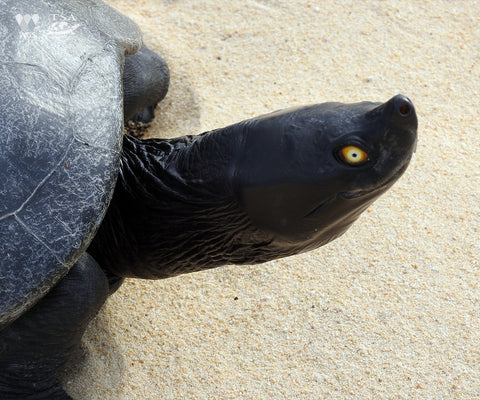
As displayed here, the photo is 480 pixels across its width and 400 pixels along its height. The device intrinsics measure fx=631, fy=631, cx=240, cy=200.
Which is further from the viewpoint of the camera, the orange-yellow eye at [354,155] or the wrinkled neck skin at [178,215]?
the wrinkled neck skin at [178,215]

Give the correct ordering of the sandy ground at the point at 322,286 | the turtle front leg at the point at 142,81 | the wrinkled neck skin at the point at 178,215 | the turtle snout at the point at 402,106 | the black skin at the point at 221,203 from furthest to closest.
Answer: the turtle front leg at the point at 142,81 → the sandy ground at the point at 322,286 → the wrinkled neck skin at the point at 178,215 → the black skin at the point at 221,203 → the turtle snout at the point at 402,106

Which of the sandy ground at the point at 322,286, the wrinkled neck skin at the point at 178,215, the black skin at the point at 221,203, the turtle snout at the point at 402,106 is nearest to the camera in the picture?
the turtle snout at the point at 402,106

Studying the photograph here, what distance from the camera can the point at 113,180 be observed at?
159 cm

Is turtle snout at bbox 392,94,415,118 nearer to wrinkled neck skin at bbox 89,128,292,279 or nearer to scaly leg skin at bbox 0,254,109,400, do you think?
wrinkled neck skin at bbox 89,128,292,279

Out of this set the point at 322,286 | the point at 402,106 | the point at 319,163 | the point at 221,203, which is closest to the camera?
the point at 402,106

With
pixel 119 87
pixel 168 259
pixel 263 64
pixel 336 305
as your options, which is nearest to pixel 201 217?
pixel 168 259

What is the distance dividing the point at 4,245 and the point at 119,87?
537 millimetres

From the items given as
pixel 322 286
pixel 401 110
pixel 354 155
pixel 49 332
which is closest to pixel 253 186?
pixel 354 155

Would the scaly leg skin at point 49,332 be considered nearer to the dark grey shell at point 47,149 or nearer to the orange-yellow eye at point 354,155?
the dark grey shell at point 47,149

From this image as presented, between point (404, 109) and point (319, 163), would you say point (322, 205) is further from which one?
point (404, 109)

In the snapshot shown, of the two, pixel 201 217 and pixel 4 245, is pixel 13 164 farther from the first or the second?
pixel 201 217

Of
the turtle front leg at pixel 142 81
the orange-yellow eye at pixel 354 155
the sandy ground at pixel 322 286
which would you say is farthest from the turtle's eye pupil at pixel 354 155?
the turtle front leg at pixel 142 81

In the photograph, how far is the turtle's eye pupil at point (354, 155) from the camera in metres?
1.47

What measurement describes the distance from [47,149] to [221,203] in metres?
0.47
